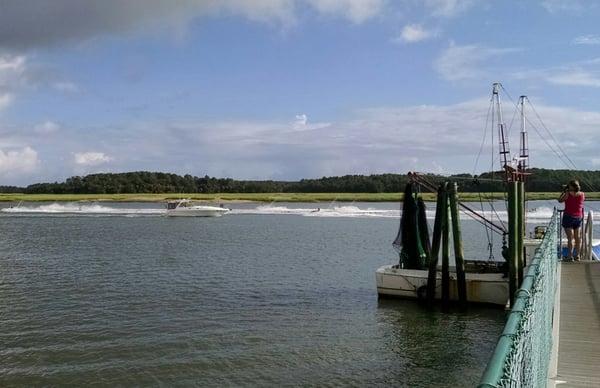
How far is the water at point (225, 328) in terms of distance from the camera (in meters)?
15.9

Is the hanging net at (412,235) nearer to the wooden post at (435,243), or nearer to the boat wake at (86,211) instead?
the wooden post at (435,243)

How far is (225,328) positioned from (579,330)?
12.6m

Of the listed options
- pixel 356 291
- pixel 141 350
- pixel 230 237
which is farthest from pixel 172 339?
pixel 230 237

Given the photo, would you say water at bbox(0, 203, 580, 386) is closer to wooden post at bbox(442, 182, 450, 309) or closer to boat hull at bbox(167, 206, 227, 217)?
wooden post at bbox(442, 182, 450, 309)

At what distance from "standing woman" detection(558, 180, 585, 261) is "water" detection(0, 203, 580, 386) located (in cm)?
355

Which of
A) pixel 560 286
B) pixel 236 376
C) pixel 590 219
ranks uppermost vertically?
pixel 590 219

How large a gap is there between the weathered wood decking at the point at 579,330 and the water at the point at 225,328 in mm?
3437

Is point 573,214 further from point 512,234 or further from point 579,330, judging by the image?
point 579,330

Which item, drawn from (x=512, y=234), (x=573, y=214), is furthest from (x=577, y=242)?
(x=512, y=234)

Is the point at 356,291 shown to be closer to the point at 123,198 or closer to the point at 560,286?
the point at 560,286

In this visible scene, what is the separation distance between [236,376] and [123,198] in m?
176

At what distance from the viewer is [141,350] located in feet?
58.6

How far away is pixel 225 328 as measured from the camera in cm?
2052

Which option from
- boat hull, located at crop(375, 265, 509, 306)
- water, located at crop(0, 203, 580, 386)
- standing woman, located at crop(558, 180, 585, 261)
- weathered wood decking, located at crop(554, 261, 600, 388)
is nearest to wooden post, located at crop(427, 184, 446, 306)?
boat hull, located at crop(375, 265, 509, 306)
